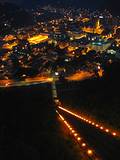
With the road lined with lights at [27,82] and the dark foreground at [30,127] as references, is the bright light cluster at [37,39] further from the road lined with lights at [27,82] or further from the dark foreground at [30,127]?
the dark foreground at [30,127]

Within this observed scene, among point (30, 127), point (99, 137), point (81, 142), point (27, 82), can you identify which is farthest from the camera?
point (27, 82)

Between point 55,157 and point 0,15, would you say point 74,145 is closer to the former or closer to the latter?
point 55,157

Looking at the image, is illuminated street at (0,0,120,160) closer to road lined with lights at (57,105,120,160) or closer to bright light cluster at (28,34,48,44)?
road lined with lights at (57,105,120,160)

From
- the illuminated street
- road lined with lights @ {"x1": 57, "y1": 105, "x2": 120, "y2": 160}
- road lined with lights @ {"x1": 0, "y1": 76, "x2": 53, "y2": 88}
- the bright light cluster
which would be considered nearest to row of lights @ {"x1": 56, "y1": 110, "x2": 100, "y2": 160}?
the illuminated street

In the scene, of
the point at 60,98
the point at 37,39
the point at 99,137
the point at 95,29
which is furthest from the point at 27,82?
the point at 95,29

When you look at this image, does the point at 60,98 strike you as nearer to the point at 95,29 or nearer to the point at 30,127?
the point at 30,127

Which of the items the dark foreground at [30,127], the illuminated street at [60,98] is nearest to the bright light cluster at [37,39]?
the illuminated street at [60,98]

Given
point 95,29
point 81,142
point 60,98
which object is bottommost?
point 95,29

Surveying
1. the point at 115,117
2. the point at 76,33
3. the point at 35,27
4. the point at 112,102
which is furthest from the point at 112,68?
the point at 35,27
